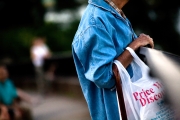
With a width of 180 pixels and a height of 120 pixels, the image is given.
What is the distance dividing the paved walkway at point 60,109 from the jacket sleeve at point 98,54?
6.11 m

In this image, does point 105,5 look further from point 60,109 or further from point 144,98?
point 60,109

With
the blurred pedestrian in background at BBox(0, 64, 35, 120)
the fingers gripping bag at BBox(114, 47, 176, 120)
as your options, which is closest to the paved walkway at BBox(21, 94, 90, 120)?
the blurred pedestrian in background at BBox(0, 64, 35, 120)

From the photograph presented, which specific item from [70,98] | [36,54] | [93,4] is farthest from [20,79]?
[93,4]

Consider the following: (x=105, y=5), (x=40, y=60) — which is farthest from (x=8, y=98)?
(x=40, y=60)

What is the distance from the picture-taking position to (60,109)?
33.8 ft

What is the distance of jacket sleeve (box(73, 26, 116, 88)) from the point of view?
2.29 meters

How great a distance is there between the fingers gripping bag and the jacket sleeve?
2.5 inches

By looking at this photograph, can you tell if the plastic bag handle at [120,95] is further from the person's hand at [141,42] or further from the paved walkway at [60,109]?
the paved walkway at [60,109]

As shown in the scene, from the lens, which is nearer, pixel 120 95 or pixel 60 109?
pixel 120 95

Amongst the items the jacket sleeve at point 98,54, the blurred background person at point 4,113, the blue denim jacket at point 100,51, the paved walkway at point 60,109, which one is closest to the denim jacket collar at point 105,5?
the blue denim jacket at point 100,51

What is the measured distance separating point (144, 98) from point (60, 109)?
8.07 meters

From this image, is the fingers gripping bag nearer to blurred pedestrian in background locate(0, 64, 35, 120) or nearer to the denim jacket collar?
the denim jacket collar

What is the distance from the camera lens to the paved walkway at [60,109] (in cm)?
918

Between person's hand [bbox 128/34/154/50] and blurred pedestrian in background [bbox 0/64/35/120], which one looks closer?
person's hand [bbox 128/34/154/50]
